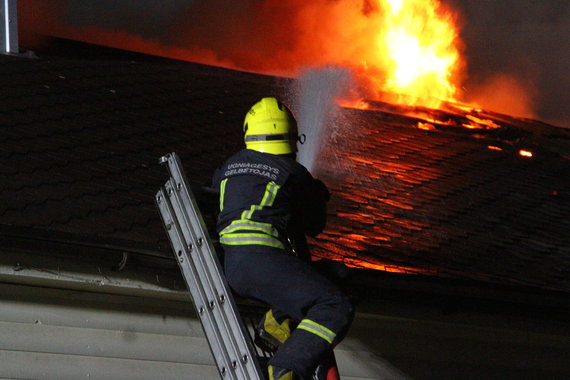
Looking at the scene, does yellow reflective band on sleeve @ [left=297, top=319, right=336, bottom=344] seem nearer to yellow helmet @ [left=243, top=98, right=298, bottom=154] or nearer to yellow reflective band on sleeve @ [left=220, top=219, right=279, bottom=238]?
yellow reflective band on sleeve @ [left=220, top=219, right=279, bottom=238]

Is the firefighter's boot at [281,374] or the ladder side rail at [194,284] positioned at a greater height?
the ladder side rail at [194,284]

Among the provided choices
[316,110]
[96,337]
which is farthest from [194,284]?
[316,110]

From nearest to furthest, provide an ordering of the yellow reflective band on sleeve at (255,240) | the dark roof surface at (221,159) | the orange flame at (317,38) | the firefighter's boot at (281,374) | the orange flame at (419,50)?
the firefighter's boot at (281,374), the yellow reflective band on sleeve at (255,240), the dark roof surface at (221,159), the orange flame at (419,50), the orange flame at (317,38)

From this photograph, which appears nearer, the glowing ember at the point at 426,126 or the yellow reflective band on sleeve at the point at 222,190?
the yellow reflective band on sleeve at the point at 222,190

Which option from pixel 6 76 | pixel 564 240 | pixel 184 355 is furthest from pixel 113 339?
pixel 564 240

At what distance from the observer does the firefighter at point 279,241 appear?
3.75 meters

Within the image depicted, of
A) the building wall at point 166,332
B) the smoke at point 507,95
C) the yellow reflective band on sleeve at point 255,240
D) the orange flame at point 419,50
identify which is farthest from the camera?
the smoke at point 507,95

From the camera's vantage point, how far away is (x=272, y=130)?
4121mm

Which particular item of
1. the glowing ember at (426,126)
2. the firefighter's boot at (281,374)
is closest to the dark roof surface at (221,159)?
the glowing ember at (426,126)

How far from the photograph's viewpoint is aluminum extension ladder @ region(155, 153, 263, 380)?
3.74 m

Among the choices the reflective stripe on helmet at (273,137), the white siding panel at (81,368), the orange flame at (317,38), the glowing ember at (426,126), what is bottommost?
the white siding panel at (81,368)

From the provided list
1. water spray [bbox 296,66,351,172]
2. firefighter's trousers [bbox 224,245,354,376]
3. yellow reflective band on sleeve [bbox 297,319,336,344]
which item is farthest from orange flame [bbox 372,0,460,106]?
yellow reflective band on sleeve [bbox 297,319,336,344]

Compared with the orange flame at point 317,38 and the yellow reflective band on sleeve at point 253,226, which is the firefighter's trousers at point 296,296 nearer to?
the yellow reflective band on sleeve at point 253,226

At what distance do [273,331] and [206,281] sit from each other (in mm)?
387
